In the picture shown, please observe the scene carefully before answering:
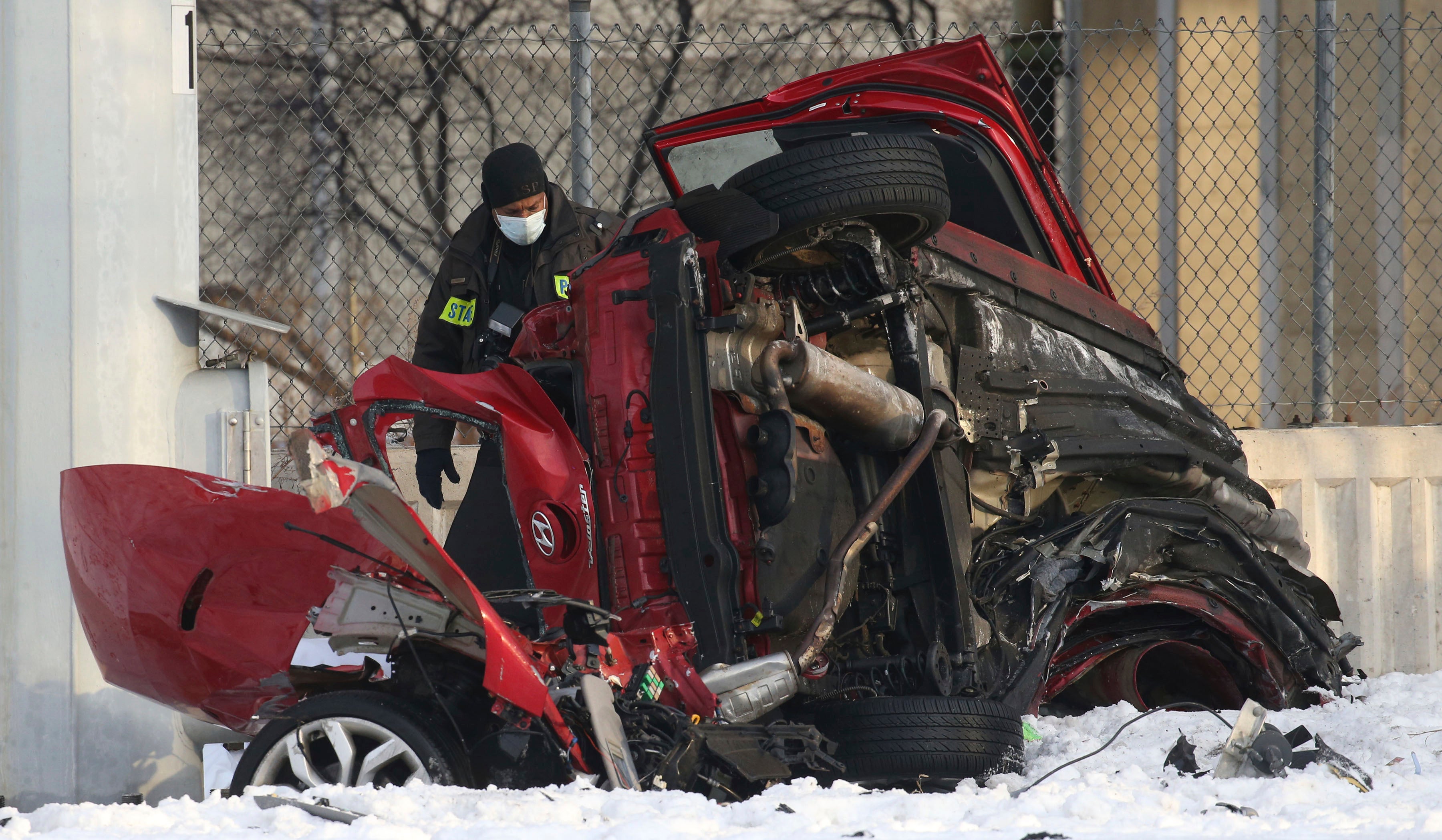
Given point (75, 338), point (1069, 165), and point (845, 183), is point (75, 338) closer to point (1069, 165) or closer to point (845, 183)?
point (845, 183)

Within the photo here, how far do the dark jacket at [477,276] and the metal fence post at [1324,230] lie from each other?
161 inches

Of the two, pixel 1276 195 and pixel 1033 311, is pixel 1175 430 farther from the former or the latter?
pixel 1276 195

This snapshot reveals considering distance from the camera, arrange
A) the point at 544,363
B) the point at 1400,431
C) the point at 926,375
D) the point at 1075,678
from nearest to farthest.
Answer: the point at 544,363, the point at 926,375, the point at 1075,678, the point at 1400,431

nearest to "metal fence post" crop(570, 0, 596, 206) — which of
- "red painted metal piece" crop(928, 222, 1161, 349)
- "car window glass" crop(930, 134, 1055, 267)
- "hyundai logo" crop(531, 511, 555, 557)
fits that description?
"car window glass" crop(930, 134, 1055, 267)

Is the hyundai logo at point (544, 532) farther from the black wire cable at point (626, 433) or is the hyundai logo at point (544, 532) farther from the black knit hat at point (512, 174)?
the black knit hat at point (512, 174)

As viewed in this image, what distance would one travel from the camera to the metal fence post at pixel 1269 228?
7.57 meters

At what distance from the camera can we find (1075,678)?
4672mm

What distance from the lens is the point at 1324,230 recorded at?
7.07 m

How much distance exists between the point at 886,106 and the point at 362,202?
381 centimetres

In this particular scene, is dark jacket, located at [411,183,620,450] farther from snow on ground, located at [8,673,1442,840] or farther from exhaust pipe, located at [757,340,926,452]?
snow on ground, located at [8,673,1442,840]

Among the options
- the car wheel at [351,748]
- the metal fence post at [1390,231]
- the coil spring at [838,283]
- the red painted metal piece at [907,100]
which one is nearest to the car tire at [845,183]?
the coil spring at [838,283]

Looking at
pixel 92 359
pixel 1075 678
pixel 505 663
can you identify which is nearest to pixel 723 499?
pixel 505 663

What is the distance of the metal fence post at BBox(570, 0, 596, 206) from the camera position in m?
6.61

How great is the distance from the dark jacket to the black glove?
3cm
